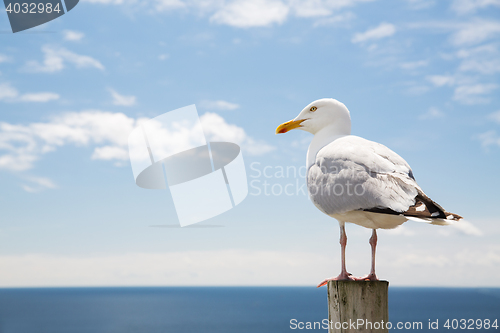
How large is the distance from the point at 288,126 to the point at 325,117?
765mm

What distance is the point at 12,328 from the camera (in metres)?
127

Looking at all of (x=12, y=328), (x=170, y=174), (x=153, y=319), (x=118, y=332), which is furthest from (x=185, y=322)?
(x=170, y=174)

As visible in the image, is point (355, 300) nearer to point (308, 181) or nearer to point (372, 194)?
point (372, 194)

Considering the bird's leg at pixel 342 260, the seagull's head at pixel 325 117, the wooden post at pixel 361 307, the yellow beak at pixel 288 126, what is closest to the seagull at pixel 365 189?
the bird's leg at pixel 342 260

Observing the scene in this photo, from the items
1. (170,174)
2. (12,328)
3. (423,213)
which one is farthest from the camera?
(12,328)

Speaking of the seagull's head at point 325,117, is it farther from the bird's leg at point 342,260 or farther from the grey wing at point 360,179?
the bird's leg at point 342,260

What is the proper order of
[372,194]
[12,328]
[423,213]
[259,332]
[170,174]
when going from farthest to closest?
[12,328] < [259,332] < [170,174] < [372,194] < [423,213]

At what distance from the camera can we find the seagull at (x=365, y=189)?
523 centimetres

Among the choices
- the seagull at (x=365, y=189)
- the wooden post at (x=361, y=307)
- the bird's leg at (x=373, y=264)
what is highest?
the seagull at (x=365, y=189)

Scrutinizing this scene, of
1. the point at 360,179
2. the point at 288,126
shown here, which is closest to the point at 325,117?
the point at 288,126

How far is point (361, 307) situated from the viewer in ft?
17.1

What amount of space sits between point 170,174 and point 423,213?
8883mm

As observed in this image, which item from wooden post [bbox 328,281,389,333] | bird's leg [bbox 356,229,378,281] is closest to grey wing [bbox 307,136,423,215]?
bird's leg [bbox 356,229,378,281]

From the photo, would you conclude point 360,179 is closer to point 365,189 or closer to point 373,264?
point 365,189
